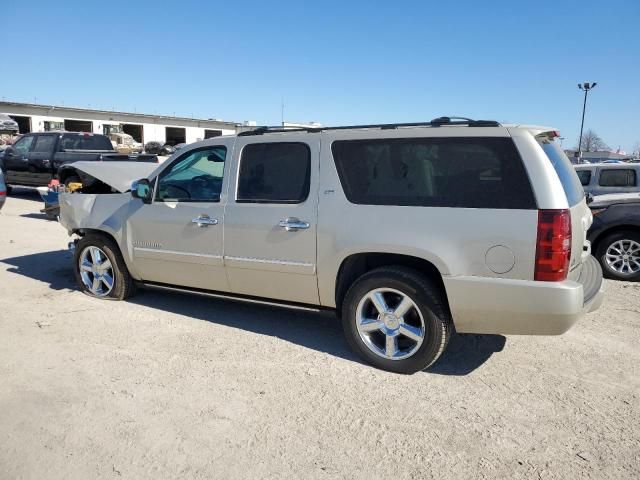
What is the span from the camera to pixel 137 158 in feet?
40.0

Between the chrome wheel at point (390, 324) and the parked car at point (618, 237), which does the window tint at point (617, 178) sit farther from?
the chrome wheel at point (390, 324)

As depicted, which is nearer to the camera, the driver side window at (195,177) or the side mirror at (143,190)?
the driver side window at (195,177)

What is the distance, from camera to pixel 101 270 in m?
5.52

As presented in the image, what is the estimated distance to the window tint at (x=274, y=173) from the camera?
416 centimetres

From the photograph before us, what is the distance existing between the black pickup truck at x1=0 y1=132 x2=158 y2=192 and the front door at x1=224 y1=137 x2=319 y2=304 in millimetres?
10392

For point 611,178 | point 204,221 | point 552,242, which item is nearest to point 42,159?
point 204,221

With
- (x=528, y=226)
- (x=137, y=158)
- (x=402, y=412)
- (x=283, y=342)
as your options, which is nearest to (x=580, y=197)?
(x=528, y=226)

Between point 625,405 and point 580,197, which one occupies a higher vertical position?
point 580,197

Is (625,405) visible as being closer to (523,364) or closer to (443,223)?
(523,364)

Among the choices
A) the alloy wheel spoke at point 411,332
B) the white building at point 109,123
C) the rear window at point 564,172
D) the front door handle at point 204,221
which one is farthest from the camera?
the white building at point 109,123

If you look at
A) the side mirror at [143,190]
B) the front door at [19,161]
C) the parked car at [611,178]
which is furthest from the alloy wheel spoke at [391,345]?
the front door at [19,161]

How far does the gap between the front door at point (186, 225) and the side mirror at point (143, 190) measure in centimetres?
7

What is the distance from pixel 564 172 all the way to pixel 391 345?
1.85 meters

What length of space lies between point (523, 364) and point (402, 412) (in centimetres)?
132
